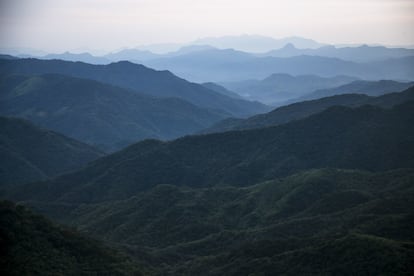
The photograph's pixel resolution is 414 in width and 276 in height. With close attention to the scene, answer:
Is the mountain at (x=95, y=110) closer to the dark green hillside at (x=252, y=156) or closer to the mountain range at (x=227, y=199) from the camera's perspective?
the mountain range at (x=227, y=199)

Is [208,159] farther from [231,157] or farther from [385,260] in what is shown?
[385,260]

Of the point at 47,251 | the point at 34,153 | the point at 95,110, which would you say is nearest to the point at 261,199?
the point at 47,251

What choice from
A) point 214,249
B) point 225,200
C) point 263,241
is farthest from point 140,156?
point 263,241

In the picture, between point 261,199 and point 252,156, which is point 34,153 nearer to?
point 252,156

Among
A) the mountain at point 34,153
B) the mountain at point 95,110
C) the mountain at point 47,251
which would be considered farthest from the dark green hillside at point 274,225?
the mountain at point 95,110

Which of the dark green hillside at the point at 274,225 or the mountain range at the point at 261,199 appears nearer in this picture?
the dark green hillside at the point at 274,225

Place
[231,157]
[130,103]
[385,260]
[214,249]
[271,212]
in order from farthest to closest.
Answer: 1. [130,103]
2. [231,157]
3. [271,212]
4. [214,249]
5. [385,260]

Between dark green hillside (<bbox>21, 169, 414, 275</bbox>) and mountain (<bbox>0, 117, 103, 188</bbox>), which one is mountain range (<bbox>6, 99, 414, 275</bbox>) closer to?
dark green hillside (<bbox>21, 169, 414, 275</bbox>)
